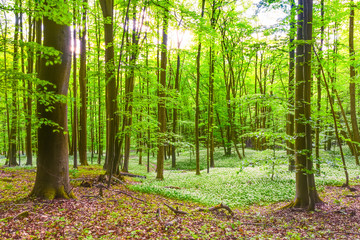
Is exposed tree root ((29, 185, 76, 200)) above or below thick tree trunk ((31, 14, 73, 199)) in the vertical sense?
below

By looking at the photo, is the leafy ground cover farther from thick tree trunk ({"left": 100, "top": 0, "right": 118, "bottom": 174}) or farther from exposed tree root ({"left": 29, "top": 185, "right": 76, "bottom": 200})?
thick tree trunk ({"left": 100, "top": 0, "right": 118, "bottom": 174})

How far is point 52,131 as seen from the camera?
232 inches

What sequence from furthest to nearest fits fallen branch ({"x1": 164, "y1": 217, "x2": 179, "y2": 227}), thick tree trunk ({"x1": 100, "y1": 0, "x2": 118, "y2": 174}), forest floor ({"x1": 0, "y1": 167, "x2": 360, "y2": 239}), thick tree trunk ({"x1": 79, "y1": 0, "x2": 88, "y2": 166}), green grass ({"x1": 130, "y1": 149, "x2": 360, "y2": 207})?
thick tree trunk ({"x1": 79, "y1": 0, "x2": 88, "y2": 166}), green grass ({"x1": 130, "y1": 149, "x2": 360, "y2": 207}), thick tree trunk ({"x1": 100, "y1": 0, "x2": 118, "y2": 174}), fallen branch ({"x1": 164, "y1": 217, "x2": 179, "y2": 227}), forest floor ({"x1": 0, "y1": 167, "x2": 360, "y2": 239})

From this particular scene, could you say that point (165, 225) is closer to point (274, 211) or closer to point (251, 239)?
point (251, 239)

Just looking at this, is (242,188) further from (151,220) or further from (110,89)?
(110,89)

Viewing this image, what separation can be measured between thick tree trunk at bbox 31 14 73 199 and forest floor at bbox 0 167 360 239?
49 cm

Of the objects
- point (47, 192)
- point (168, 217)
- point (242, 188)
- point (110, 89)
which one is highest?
point (110, 89)

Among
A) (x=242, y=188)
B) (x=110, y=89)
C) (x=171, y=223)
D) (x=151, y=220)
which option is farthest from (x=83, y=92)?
(x=171, y=223)

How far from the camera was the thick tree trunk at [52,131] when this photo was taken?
5.86m

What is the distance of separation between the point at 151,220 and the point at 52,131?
12.2 ft

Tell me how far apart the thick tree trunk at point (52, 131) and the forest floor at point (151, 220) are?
49 centimetres

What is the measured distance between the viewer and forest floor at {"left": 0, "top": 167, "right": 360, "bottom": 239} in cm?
464

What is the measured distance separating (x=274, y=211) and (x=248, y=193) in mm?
2447

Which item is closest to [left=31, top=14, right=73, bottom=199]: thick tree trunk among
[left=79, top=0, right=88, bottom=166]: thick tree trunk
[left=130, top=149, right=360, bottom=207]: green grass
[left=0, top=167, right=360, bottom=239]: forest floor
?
[left=0, top=167, right=360, bottom=239]: forest floor
